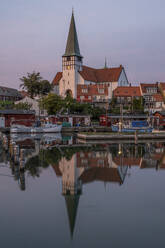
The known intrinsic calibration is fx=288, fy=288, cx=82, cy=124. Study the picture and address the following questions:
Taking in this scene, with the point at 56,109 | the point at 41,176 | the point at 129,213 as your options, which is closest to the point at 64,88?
the point at 56,109

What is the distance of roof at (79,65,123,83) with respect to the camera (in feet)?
325

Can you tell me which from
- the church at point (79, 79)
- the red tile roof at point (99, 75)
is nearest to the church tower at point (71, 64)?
the church at point (79, 79)

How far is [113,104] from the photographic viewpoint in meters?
87.1

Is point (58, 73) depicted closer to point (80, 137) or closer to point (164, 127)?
point (164, 127)

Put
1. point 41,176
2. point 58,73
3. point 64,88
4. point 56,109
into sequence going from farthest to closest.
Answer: point 58,73 → point 64,88 → point 56,109 → point 41,176

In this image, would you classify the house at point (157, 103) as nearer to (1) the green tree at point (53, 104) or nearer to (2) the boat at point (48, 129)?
(1) the green tree at point (53, 104)

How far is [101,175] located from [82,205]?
562 cm

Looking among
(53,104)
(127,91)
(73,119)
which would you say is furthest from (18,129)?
(127,91)

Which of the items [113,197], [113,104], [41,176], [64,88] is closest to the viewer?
[113,197]

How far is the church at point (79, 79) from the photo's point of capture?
9188 cm

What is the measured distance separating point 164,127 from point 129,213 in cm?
5202

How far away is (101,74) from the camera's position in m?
105

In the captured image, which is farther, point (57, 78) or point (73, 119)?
point (57, 78)

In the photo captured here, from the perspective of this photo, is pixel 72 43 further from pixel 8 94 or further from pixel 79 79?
pixel 8 94
